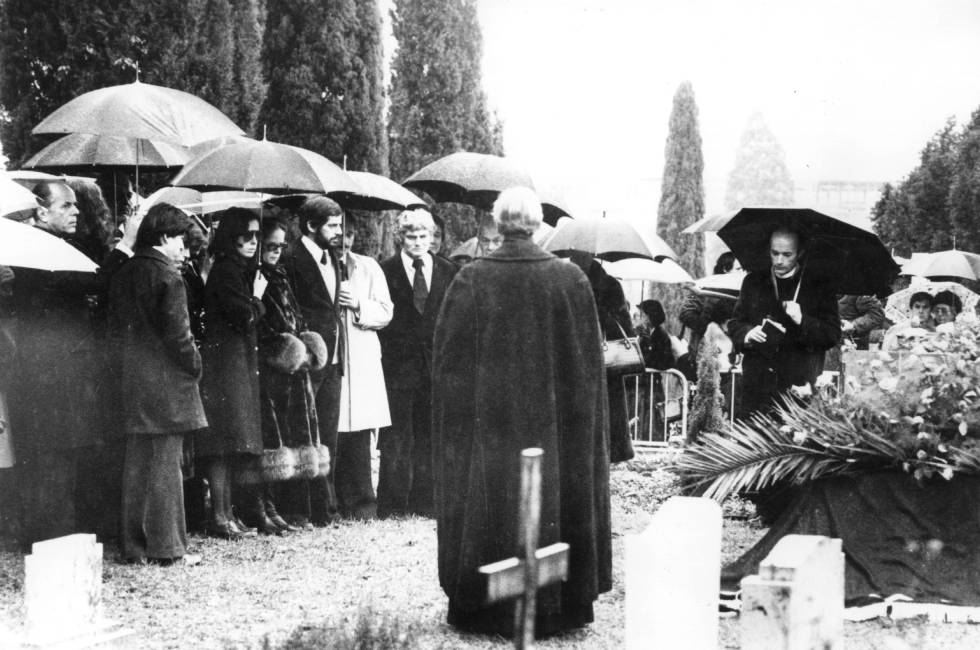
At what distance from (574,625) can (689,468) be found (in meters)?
1.59

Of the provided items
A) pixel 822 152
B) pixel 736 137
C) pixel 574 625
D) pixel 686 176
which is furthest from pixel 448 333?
pixel 736 137

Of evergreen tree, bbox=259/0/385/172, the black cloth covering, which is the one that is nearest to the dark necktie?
the black cloth covering

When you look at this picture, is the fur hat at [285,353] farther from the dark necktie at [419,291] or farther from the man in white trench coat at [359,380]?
the dark necktie at [419,291]

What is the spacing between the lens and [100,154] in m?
9.27

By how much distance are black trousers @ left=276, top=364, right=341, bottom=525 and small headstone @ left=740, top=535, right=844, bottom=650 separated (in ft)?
17.0

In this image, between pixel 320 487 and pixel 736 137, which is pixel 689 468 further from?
pixel 736 137

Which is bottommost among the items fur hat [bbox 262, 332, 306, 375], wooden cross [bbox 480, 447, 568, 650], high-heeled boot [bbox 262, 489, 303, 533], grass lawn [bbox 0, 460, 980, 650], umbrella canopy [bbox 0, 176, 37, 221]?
grass lawn [bbox 0, 460, 980, 650]

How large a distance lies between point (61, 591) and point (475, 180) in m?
5.70

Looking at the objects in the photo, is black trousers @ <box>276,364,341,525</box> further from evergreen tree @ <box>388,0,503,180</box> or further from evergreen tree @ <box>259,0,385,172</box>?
evergreen tree @ <box>388,0,503,180</box>

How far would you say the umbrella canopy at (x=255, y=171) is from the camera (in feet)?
25.7

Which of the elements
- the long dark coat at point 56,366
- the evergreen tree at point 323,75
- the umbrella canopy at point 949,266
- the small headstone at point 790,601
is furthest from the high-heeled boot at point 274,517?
the umbrella canopy at point 949,266

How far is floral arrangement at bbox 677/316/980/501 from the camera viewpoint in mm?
6633

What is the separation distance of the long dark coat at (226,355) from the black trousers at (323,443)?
2.59ft

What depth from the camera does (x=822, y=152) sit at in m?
19.8
